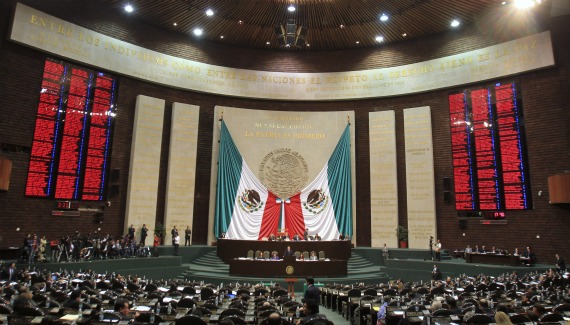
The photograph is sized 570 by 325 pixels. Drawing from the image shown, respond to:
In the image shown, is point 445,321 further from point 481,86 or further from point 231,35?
point 231,35

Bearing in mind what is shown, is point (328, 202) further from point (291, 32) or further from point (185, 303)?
point (185, 303)

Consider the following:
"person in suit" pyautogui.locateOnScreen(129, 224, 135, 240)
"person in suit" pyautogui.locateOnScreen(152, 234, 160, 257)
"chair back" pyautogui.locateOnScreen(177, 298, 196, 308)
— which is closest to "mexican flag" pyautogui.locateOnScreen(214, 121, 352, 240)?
"person in suit" pyautogui.locateOnScreen(152, 234, 160, 257)

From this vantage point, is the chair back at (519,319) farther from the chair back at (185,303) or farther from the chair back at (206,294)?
the chair back at (206,294)

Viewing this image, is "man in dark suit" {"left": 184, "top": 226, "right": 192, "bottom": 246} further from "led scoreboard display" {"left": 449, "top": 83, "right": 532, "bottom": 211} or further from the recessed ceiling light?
the recessed ceiling light

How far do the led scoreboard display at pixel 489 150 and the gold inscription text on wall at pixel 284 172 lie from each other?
785cm

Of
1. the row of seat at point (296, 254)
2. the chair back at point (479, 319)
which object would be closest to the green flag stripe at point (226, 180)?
the row of seat at point (296, 254)

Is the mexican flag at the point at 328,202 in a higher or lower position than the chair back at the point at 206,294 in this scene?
higher

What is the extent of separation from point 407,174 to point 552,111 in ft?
22.3

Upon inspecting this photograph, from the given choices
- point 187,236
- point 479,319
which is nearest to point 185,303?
point 479,319

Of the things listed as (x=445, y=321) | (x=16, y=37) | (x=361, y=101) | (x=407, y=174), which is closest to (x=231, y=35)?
(x=361, y=101)

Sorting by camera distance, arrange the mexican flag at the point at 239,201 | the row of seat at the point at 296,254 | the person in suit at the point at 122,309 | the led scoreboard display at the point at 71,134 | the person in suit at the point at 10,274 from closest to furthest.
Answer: the person in suit at the point at 122,309 < the person in suit at the point at 10,274 < the led scoreboard display at the point at 71,134 < the row of seat at the point at 296,254 < the mexican flag at the point at 239,201

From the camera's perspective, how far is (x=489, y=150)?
17688 millimetres

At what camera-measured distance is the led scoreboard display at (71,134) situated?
1584 cm

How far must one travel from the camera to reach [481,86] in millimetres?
18578
